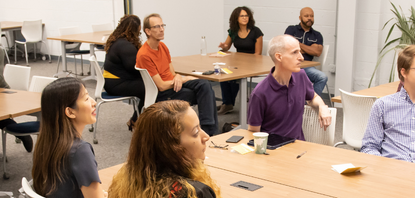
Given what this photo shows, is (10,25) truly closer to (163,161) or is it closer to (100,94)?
(100,94)

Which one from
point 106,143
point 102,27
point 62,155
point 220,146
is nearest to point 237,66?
point 106,143

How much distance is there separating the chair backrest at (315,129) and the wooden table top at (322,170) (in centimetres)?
48

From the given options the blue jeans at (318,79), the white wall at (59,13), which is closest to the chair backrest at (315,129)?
the blue jeans at (318,79)

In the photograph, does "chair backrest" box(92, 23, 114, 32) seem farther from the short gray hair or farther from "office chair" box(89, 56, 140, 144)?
the short gray hair

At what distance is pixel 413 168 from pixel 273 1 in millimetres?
4438

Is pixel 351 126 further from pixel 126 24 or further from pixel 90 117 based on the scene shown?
pixel 126 24

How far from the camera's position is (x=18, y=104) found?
321 cm

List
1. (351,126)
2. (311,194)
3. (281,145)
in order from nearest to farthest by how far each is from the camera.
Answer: (311,194)
(281,145)
(351,126)

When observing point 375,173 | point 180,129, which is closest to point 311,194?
point 375,173

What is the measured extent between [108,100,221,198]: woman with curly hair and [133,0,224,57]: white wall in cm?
546

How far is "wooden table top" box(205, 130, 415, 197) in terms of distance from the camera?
68.5 inches

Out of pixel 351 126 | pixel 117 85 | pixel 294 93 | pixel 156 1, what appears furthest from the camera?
pixel 156 1

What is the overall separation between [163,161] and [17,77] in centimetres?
332

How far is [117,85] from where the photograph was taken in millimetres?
4301
